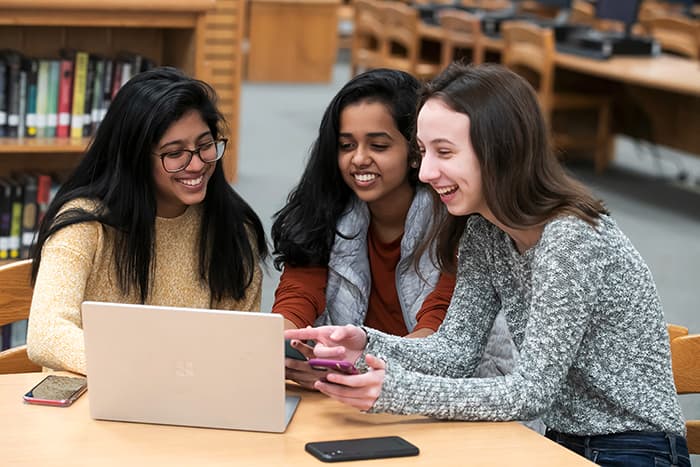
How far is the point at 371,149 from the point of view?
97.5 inches

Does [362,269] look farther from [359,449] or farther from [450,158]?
[359,449]

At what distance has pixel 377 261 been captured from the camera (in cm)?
262

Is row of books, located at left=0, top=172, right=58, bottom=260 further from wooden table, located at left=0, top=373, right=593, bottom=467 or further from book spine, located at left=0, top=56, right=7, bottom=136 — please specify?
wooden table, located at left=0, top=373, right=593, bottom=467

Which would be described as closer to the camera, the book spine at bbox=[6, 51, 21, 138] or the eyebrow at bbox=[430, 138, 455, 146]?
the eyebrow at bbox=[430, 138, 455, 146]

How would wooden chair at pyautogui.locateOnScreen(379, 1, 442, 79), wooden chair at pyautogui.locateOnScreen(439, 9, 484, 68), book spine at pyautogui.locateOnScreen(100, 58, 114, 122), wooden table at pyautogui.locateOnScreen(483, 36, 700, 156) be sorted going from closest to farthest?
book spine at pyautogui.locateOnScreen(100, 58, 114, 122) < wooden table at pyautogui.locateOnScreen(483, 36, 700, 156) < wooden chair at pyautogui.locateOnScreen(439, 9, 484, 68) < wooden chair at pyautogui.locateOnScreen(379, 1, 442, 79)

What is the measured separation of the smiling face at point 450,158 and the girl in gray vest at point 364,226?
472mm

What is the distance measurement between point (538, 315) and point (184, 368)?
58 centimetres

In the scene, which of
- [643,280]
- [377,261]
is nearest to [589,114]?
[377,261]

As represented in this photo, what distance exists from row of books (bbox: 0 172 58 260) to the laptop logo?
7.64 ft

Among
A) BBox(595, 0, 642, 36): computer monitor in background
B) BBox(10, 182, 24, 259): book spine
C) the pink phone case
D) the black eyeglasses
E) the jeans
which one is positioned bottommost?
BBox(10, 182, 24, 259): book spine

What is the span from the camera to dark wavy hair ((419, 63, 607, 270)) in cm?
188

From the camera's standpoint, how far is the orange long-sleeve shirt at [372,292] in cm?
252

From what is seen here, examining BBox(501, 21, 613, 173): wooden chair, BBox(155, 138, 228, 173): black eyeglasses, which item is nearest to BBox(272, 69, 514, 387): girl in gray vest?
BBox(155, 138, 228, 173): black eyeglasses

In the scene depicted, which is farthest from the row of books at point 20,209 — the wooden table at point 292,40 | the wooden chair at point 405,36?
the wooden table at point 292,40
